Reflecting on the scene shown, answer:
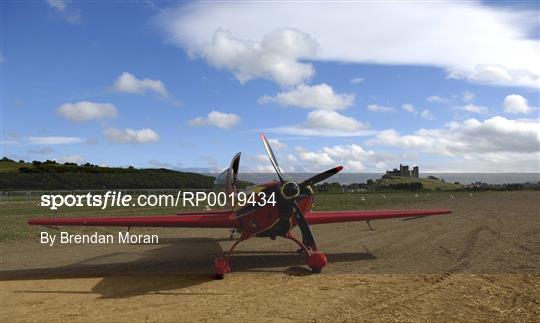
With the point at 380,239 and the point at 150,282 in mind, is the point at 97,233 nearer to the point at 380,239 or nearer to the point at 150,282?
the point at 150,282

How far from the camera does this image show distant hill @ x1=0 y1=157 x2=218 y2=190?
74.9 meters

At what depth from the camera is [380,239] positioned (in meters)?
18.4

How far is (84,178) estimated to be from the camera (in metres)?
78.2

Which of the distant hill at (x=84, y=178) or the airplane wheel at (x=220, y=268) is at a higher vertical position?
the distant hill at (x=84, y=178)

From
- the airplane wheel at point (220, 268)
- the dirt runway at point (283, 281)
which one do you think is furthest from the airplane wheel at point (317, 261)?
the airplane wheel at point (220, 268)

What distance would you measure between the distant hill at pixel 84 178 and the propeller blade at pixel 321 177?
71.8m

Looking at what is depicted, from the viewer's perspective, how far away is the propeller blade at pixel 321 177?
1063 cm

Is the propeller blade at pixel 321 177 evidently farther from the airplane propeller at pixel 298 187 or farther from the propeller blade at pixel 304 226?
the propeller blade at pixel 304 226

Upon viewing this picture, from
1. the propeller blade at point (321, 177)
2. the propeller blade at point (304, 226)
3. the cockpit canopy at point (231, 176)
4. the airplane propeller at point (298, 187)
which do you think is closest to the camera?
the propeller blade at point (321, 177)

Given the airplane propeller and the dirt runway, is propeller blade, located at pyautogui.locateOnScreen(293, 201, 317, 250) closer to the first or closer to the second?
the airplane propeller

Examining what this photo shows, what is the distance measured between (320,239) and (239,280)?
822 cm

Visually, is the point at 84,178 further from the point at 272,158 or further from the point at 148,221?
the point at 272,158

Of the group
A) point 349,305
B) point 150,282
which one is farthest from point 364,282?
point 150,282

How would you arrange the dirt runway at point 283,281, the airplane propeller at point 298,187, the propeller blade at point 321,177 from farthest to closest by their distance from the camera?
the airplane propeller at point 298,187, the propeller blade at point 321,177, the dirt runway at point 283,281
